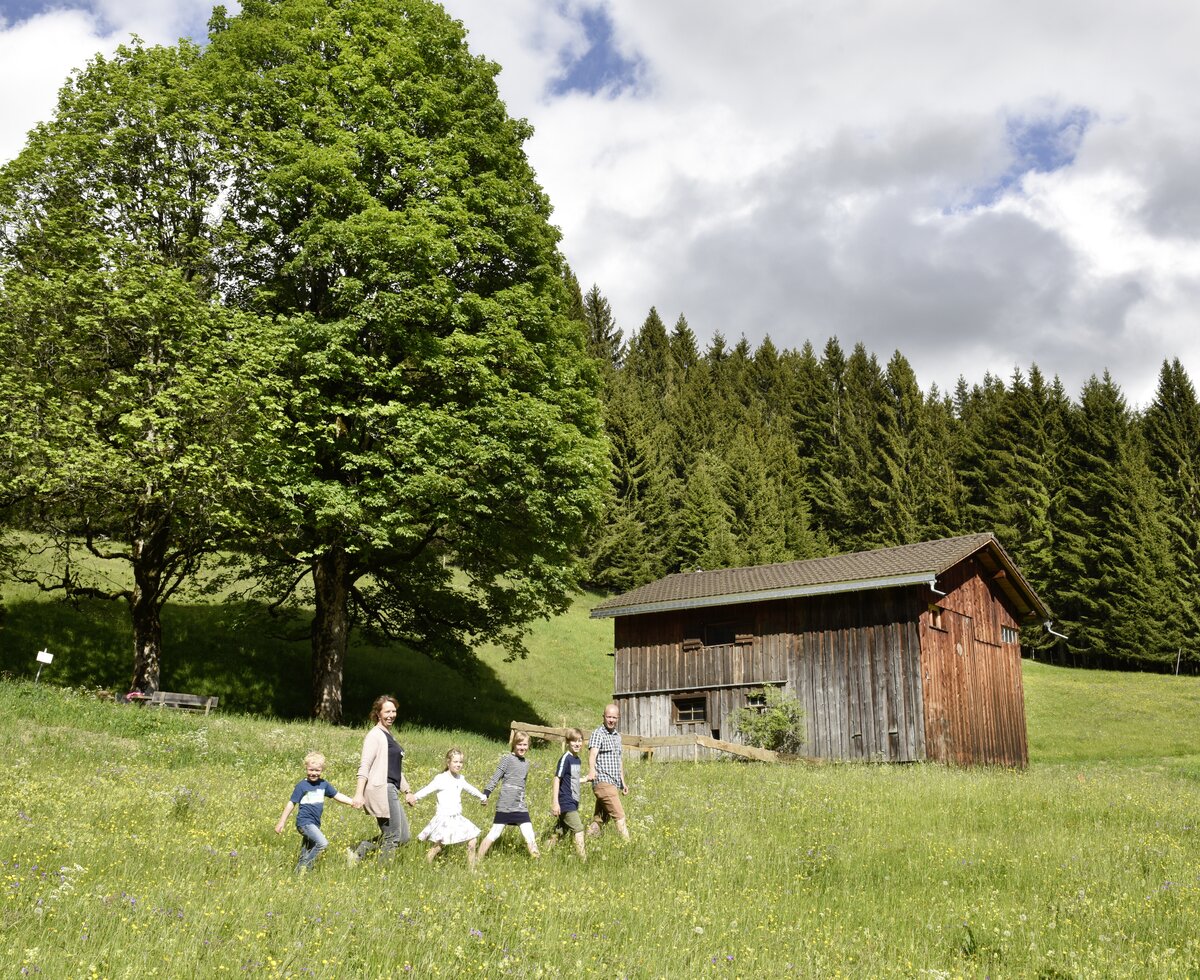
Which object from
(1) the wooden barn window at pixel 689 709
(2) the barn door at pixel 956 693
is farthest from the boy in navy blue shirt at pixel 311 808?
(1) the wooden barn window at pixel 689 709

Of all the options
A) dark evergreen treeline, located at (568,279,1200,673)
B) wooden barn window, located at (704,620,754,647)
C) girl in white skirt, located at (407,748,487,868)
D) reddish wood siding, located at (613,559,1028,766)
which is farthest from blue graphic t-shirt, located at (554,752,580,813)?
dark evergreen treeline, located at (568,279,1200,673)

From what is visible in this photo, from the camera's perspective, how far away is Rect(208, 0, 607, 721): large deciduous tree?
861 inches

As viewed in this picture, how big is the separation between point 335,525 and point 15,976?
1720cm

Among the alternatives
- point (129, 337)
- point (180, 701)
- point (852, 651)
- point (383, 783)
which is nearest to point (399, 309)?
point (129, 337)

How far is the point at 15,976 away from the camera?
534 cm

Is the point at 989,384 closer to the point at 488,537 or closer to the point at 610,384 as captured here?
the point at 610,384

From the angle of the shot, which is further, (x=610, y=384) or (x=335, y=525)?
(x=610, y=384)

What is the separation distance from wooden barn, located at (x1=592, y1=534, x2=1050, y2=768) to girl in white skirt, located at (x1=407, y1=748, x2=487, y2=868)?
1825cm

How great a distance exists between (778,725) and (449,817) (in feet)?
61.6

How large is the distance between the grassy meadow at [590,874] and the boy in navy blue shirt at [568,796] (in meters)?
0.24

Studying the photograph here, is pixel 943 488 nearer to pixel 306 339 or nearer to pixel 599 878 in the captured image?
pixel 306 339

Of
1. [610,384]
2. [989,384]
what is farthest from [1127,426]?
[610,384]

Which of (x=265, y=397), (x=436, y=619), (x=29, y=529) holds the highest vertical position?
(x=265, y=397)

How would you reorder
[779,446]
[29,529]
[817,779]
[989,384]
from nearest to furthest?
[817,779] < [29,529] < [779,446] < [989,384]
